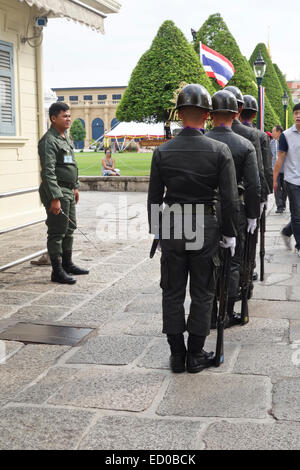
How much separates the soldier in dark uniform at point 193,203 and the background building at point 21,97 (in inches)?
189

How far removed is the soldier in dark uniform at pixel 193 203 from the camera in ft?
11.8

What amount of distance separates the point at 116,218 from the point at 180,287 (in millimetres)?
7863

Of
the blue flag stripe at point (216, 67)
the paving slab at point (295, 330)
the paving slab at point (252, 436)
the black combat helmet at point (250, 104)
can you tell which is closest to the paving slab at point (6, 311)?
the paving slab at point (295, 330)

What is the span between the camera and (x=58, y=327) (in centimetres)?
474

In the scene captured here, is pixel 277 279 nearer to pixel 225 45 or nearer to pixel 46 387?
pixel 46 387

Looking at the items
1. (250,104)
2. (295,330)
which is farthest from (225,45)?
(295,330)

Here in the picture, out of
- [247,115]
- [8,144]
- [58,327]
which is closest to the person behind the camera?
[58,327]

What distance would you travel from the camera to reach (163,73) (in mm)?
22688

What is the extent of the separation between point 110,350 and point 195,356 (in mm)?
691

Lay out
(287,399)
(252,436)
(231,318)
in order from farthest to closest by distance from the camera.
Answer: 1. (231,318)
2. (287,399)
3. (252,436)

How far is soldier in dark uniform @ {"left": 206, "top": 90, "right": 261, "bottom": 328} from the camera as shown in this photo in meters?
4.42

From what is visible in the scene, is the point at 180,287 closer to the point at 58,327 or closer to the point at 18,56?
the point at 58,327

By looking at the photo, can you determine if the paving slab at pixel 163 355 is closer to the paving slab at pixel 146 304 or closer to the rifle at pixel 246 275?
the rifle at pixel 246 275
